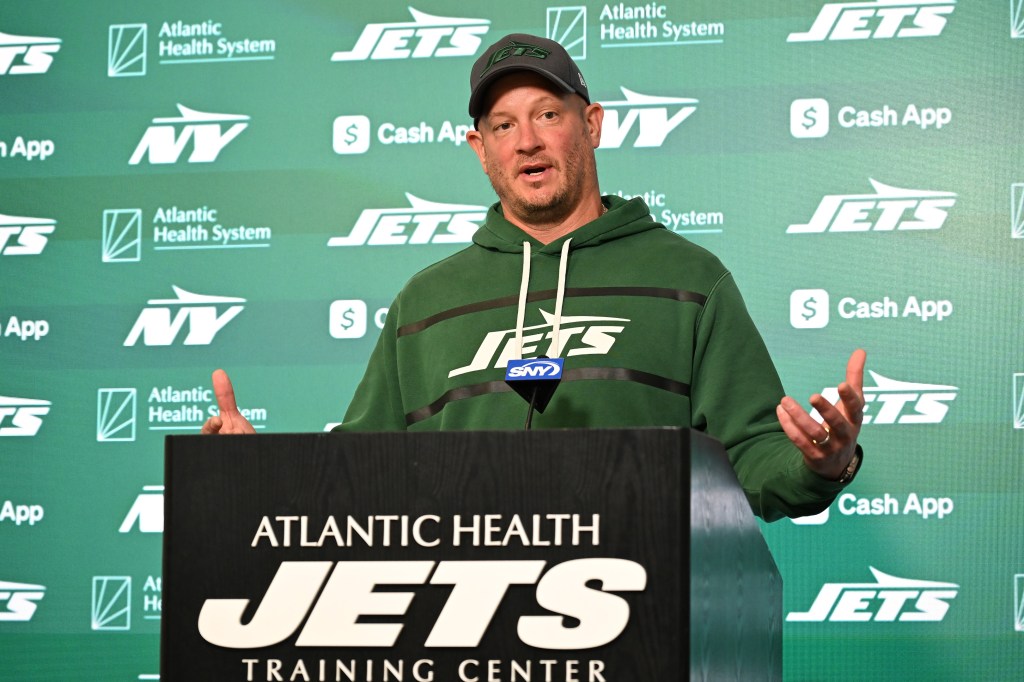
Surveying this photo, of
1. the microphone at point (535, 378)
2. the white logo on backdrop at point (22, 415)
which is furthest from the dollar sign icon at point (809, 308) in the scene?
the white logo on backdrop at point (22, 415)

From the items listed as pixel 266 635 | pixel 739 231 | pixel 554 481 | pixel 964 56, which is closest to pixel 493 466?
pixel 554 481

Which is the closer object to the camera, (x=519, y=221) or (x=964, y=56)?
(x=519, y=221)

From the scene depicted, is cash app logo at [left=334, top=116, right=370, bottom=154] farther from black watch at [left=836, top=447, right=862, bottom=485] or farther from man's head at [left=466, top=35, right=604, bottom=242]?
black watch at [left=836, top=447, right=862, bottom=485]

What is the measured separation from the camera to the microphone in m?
1.44

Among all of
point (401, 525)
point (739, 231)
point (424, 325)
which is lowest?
point (401, 525)

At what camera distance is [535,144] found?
2102 mm

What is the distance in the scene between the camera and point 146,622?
3.54 metres

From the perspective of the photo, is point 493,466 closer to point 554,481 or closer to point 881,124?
point 554,481

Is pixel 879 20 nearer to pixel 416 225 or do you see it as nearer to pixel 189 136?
pixel 416 225

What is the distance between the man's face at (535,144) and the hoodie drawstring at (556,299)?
0.09m

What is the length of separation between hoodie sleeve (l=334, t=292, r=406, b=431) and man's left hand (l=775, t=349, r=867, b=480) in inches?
35.2

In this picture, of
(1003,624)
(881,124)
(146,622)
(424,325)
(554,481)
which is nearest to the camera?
(554,481)

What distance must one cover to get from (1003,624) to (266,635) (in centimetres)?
241

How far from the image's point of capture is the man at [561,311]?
1.98 metres
